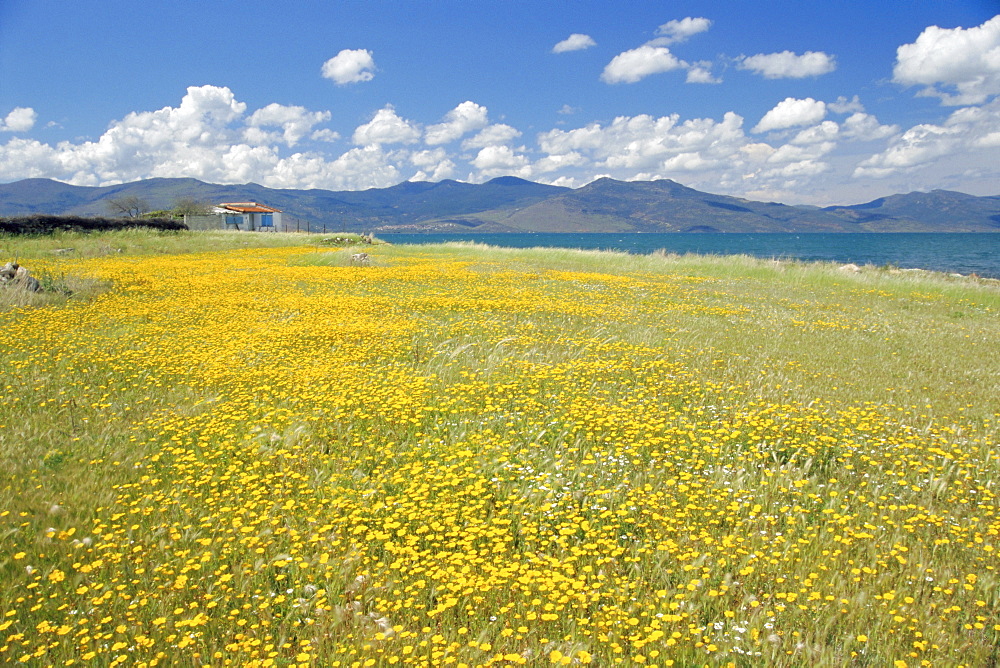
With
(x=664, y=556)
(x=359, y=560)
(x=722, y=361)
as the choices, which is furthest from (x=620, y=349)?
(x=359, y=560)

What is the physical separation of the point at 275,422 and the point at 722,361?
322 inches

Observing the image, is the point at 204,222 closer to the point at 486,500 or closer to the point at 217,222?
the point at 217,222

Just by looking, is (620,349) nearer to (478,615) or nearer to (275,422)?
(275,422)

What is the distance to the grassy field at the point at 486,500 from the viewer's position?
12.1ft

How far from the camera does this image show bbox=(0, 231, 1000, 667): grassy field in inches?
145

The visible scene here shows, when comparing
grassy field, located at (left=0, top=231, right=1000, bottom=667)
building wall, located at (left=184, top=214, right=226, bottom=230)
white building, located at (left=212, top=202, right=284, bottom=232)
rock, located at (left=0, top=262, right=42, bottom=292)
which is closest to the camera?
grassy field, located at (left=0, top=231, right=1000, bottom=667)

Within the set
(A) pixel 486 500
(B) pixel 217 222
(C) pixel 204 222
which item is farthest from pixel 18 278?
(B) pixel 217 222

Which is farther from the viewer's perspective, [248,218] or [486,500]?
[248,218]

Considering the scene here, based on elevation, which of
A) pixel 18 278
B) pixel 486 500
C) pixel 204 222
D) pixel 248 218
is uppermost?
pixel 248 218

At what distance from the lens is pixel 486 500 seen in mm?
5277

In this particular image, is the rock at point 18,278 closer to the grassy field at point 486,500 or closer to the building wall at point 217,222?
the grassy field at point 486,500

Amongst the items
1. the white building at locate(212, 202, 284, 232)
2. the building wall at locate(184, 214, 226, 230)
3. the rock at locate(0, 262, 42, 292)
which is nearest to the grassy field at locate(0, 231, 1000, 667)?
the rock at locate(0, 262, 42, 292)

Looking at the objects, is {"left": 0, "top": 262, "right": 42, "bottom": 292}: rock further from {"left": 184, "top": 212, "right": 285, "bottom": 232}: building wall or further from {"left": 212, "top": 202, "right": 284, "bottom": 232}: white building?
{"left": 212, "top": 202, "right": 284, "bottom": 232}: white building

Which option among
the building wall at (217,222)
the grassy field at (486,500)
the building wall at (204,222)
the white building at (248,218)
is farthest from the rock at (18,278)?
the building wall at (204,222)
